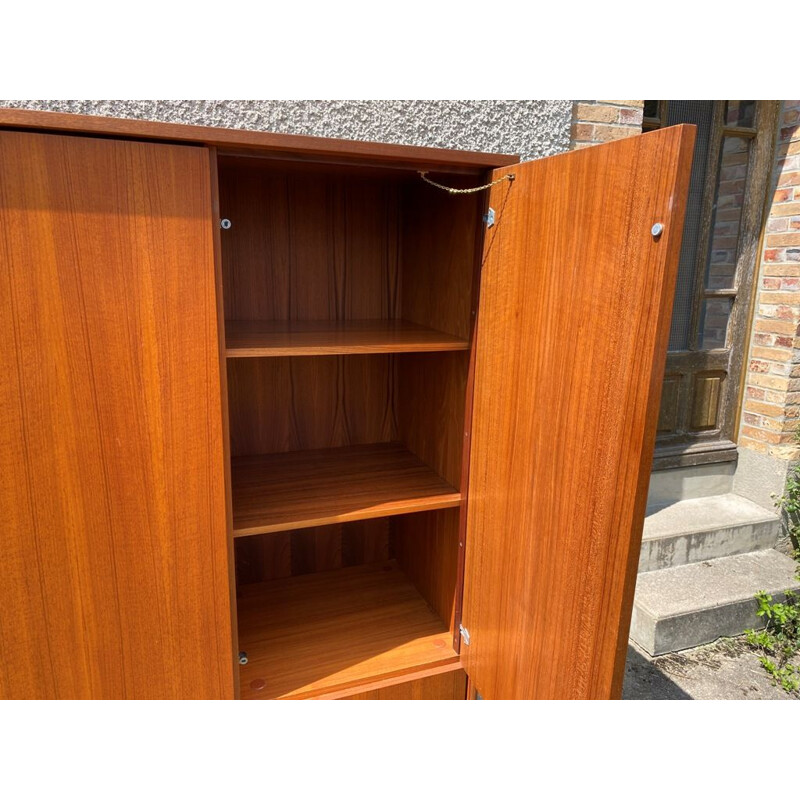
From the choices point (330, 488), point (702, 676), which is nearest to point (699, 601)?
point (702, 676)

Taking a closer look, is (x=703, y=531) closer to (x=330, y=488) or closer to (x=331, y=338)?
(x=330, y=488)

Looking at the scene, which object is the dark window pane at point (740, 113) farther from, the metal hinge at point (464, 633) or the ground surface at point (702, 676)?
the metal hinge at point (464, 633)

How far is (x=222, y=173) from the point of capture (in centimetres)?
152

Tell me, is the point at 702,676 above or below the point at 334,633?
below

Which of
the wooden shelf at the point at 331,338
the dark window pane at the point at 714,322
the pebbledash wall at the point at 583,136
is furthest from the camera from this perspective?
the dark window pane at the point at 714,322

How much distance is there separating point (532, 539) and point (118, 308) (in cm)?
85

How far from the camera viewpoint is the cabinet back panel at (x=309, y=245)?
5.20 feet

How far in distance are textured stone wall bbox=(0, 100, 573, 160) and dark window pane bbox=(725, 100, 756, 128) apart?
1.46 meters

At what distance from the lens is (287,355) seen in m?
1.21

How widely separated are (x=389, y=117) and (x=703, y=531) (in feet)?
7.13

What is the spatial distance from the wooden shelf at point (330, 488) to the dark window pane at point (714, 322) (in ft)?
5.88

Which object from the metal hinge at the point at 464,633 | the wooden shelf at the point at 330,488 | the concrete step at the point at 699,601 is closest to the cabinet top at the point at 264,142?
the wooden shelf at the point at 330,488

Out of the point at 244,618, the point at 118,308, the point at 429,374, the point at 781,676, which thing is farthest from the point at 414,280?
the point at 781,676

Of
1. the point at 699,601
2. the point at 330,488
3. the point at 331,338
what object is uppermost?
the point at 331,338
